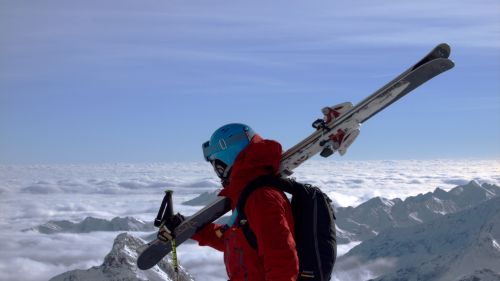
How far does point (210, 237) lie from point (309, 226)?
2.41m

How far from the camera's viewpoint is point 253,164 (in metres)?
6.71

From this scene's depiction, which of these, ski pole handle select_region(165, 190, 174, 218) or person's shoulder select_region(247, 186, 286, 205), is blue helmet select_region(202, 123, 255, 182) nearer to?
person's shoulder select_region(247, 186, 286, 205)

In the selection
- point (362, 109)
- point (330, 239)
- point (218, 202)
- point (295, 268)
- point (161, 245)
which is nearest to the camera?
point (295, 268)

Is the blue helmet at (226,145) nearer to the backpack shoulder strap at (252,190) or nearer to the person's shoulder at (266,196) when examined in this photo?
the backpack shoulder strap at (252,190)

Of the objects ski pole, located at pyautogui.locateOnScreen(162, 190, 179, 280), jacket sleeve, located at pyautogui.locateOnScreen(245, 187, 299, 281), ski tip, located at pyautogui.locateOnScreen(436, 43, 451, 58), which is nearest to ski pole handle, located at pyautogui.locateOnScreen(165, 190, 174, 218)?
ski pole, located at pyautogui.locateOnScreen(162, 190, 179, 280)

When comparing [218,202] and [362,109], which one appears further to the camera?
[218,202]

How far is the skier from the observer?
6.04m

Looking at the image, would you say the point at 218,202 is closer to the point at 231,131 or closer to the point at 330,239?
the point at 231,131

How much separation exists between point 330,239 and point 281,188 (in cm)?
71

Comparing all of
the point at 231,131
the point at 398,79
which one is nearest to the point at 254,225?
the point at 231,131

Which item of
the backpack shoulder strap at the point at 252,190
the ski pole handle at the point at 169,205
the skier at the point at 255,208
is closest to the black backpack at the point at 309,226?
the backpack shoulder strap at the point at 252,190

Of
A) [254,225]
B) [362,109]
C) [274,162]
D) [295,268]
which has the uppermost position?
[362,109]

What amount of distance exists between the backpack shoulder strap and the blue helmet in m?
0.64

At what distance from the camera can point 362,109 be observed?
7.16m
